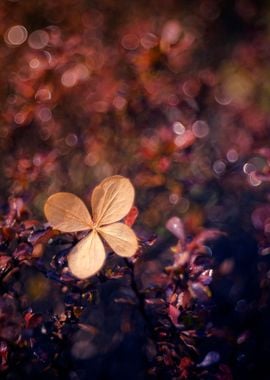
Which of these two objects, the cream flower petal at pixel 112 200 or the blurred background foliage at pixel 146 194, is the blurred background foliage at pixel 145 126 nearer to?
the blurred background foliage at pixel 146 194

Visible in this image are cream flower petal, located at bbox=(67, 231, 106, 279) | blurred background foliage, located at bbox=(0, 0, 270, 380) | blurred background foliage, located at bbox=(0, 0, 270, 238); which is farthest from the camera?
blurred background foliage, located at bbox=(0, 0, 270, 238)

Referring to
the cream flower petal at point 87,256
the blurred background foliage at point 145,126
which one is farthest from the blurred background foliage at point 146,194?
the cream flower petal at point 87,256

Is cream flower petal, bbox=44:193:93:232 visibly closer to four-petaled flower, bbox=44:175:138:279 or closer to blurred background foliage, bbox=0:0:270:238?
four-petaled flower, bbox=44:175:138:279

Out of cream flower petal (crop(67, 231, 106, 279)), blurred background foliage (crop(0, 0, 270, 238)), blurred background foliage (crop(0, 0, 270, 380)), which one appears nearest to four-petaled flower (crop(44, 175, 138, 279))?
cream flower petal (crop(67, 231, 106, 279))

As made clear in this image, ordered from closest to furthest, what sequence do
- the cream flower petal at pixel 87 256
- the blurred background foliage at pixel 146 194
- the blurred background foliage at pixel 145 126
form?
the cream flower petal at pixel 87 256 < the blurred background foliage at pixel 146 194 < the blurred background foliage at pixel 145 126

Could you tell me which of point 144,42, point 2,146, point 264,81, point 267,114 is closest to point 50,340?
point 2,146

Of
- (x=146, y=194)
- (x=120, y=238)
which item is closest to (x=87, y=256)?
(x=120, y=238)

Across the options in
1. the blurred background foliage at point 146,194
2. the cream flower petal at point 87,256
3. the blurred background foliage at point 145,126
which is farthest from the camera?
the blurred background foliage at point 145,126

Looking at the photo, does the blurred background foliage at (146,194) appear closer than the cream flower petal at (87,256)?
No
